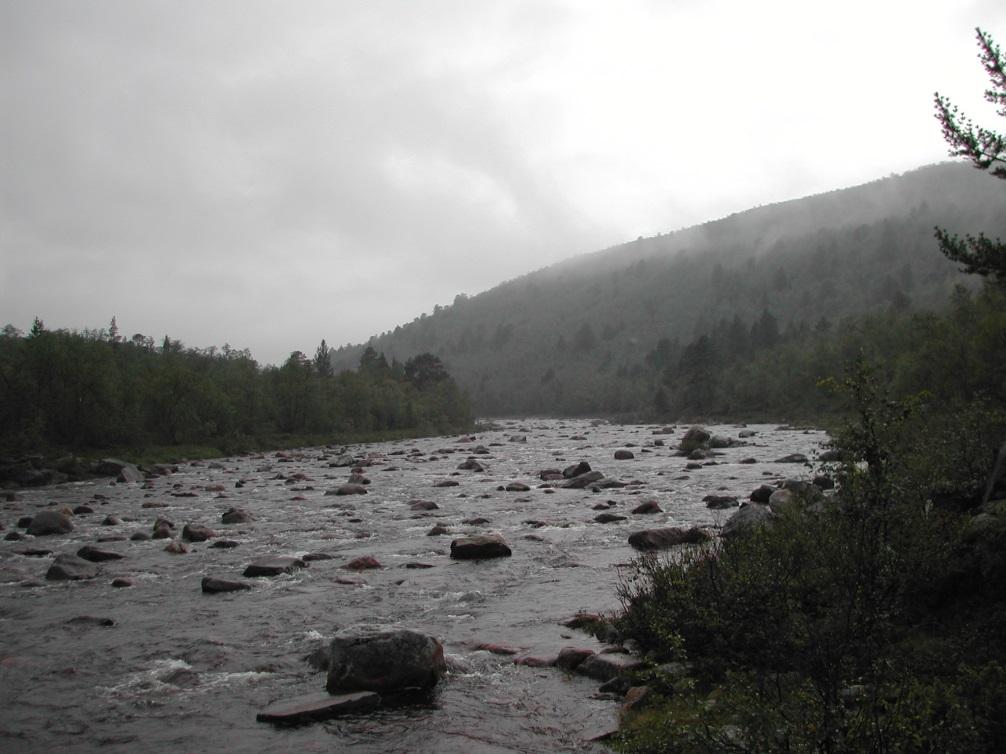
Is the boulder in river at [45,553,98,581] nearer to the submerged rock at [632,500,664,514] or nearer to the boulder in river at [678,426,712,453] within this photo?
the submerged rock at [632,500,664,514]

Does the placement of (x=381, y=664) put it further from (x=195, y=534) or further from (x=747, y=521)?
(x=195, y=534)

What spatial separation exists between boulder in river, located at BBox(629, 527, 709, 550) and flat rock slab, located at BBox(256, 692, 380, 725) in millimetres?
10291

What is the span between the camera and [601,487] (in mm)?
30828

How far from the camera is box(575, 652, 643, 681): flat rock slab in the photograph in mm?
9070

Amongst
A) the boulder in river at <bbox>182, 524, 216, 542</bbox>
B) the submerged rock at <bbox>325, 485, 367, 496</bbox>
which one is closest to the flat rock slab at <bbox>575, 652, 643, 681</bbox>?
the boulder in river at <bbox>182, 524, 216, 542</bbox>

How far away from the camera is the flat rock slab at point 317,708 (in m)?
8.20

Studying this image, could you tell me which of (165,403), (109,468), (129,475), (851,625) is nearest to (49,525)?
(129,475)

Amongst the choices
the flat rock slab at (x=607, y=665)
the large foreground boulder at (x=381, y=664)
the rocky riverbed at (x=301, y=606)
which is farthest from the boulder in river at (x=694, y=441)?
the large foreground boulder at (x=381, y=664)

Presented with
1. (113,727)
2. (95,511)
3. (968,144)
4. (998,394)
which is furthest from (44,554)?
(998,394)

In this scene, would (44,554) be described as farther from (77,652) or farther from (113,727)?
(113,727)

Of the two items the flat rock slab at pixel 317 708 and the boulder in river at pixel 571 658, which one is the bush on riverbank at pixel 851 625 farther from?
the flat rock slab at pixel 317 708

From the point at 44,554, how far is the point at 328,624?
12185 mm

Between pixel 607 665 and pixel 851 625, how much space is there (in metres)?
3.82

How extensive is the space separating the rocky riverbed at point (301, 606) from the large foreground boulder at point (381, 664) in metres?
0.38
